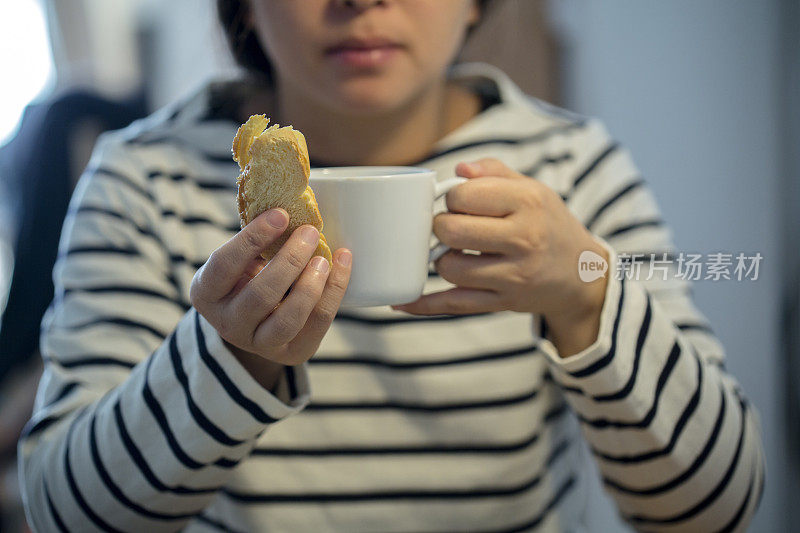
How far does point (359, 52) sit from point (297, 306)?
228 mm

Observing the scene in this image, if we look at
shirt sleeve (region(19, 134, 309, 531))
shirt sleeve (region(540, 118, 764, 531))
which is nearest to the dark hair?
shirt sleeve (region(19, 134, 309, 531))

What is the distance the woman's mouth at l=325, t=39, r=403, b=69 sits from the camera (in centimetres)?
48

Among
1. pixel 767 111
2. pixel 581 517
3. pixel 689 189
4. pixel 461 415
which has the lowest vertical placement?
pixel 581 517

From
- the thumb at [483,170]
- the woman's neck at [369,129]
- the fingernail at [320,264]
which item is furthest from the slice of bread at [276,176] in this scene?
the woman's neck at [369,129]

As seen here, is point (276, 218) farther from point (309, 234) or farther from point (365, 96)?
point (365, 96)

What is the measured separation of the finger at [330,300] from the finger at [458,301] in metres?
0.07

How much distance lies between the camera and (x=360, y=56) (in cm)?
48

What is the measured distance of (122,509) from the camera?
50cm

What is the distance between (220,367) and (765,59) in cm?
65

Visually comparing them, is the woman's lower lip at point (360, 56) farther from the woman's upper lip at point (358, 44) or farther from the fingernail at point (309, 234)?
the fingernail at point (309, 234)

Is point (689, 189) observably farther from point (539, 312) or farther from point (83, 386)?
point (83, 386)

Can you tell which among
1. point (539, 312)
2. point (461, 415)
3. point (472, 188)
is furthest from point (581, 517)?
point (472, 188)

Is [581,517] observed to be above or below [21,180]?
below

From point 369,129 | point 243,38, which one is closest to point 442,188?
point 369,129
